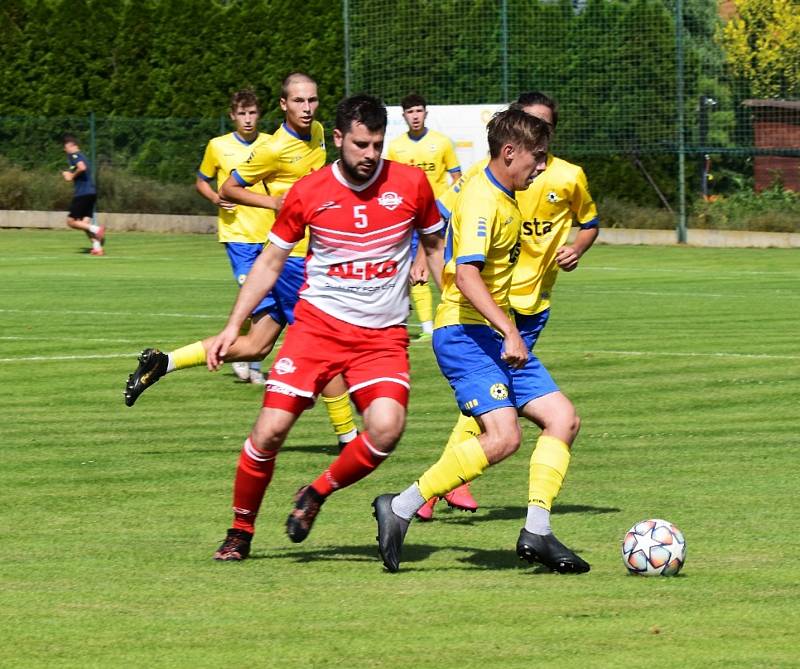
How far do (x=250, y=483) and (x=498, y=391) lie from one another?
114cm

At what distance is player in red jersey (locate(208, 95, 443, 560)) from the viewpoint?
7.22 meters

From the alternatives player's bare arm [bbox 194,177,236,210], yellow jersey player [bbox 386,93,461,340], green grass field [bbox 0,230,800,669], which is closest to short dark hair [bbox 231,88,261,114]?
player's bare arm [bbox 194,177,236,210]

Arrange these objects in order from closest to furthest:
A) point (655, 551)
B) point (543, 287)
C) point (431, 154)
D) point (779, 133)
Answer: point (655, 551) → point (543, 287) → point (431, 154) → point (779, 133)

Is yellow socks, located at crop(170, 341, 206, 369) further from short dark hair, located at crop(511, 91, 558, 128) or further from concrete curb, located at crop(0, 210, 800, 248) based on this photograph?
concrete curb, located at crop(0, 210, 800, 248)

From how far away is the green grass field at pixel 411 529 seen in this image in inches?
226

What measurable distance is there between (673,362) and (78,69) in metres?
28.6

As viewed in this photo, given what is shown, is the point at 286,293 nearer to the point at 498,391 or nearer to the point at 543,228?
the point at 543,228

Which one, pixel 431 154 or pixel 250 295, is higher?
pixel 250 295

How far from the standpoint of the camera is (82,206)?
1278 inches

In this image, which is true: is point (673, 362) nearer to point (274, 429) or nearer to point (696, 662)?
point (274, 429)

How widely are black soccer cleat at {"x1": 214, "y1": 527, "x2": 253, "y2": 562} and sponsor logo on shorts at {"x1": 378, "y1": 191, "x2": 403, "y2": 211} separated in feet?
5.00

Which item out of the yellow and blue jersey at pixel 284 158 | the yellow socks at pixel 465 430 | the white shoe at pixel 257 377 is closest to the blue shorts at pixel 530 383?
the yellow socks at pixel 465 430

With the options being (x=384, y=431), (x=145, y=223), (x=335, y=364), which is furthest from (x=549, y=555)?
(x=145, y=223)

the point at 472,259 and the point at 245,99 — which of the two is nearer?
the point at 472,259
